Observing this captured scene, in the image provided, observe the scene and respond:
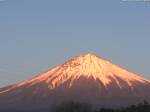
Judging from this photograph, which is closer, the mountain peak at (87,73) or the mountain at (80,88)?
the mountain at (80,88)

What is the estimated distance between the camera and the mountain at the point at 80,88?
159m

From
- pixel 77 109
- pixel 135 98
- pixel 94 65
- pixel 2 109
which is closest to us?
pixel 77 109

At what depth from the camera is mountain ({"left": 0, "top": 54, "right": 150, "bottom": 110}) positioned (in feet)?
521

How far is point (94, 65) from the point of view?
17425 cm

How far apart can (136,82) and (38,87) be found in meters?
21.2

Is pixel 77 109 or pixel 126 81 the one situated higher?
pixel 126 81

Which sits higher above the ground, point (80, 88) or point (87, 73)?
point (87, 73)

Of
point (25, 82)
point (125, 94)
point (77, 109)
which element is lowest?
point (77, 109)

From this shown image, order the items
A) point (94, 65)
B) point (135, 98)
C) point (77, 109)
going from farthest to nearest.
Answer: point (94, 65)
point (135, 98)
point (77, 109)

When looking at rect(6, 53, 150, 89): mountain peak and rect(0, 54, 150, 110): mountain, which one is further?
rect(6, 53, 150, 89): mountain peak

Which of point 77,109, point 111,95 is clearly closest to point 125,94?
point 111,95

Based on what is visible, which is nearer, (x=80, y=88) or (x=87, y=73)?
(x=80, y=88)

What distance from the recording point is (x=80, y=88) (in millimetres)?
164125

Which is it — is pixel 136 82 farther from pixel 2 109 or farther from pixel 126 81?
pixel 2 109
